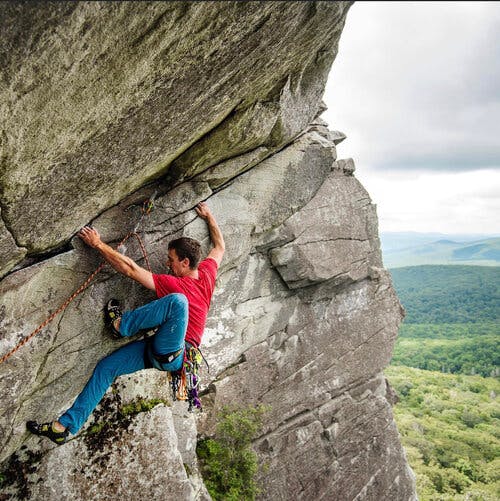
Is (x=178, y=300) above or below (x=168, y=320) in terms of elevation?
above

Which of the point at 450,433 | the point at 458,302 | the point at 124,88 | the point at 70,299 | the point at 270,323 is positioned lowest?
the point at 458,302

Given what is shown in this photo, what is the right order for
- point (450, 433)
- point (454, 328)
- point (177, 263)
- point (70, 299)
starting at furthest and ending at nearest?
point (454, 328) → point (450, 433) → point (177, 263) → point (70, 299)

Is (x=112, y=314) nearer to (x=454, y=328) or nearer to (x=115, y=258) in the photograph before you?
(x=115, y=258)

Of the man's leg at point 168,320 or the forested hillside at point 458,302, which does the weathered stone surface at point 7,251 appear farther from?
the forested hillside at point 458,302

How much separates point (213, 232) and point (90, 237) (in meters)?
2.66

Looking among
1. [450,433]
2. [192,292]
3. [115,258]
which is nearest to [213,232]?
[192,292]

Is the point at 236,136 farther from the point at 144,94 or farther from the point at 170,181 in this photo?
the point at 144,94

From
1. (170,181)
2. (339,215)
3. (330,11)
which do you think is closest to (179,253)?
(170,181)

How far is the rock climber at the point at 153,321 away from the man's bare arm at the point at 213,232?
78 cm

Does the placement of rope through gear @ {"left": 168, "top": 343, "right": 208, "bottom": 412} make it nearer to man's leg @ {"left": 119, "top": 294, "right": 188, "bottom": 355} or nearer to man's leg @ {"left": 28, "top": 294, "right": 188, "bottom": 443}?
man's leg @ {"left": 28, "top": 294, "right": 188, "bottom": 443}

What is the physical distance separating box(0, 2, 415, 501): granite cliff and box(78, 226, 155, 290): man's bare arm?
9.3 inches

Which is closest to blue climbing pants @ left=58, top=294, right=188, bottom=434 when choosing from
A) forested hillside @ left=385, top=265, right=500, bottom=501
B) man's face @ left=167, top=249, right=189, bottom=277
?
man's face @ left=167, top=249, right=189, bottom=277

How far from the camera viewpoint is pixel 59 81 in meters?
3.59

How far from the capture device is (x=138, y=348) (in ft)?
20.7
